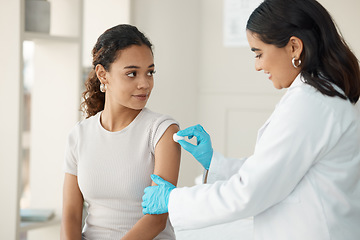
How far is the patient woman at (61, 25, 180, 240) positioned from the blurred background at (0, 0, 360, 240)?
0.91m

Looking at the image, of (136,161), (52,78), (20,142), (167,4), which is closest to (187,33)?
(167,4)

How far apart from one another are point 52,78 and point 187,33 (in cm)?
140

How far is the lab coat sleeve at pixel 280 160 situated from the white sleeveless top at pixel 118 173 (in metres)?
0.34

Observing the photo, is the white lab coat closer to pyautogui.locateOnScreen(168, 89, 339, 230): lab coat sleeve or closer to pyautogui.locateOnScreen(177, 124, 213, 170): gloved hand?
pyautogui.locateOnScreen(168, 89, 339, 230): lab coat sleeve

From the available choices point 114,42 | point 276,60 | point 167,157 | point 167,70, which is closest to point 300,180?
point 276,60

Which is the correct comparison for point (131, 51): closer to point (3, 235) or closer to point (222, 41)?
point (3, 235)

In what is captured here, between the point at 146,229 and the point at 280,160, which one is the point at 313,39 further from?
the point at 146,229

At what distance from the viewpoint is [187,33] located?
3.69 meters

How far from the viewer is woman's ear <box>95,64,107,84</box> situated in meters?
1.54

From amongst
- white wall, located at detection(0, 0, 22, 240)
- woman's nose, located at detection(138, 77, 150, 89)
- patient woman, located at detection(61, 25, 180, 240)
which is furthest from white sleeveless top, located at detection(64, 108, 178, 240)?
white wall, located at detection(0, 0, 22, 240)

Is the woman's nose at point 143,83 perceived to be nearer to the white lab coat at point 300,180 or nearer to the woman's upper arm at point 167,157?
the woman's upper arm at point 167,157

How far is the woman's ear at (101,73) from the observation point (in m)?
1.54

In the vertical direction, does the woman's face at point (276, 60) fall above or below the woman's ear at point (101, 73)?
above

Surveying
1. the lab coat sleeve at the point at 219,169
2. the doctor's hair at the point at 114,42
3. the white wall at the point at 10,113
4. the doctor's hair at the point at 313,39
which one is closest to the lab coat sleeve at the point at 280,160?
the doctor's hair at the point at 313,39
